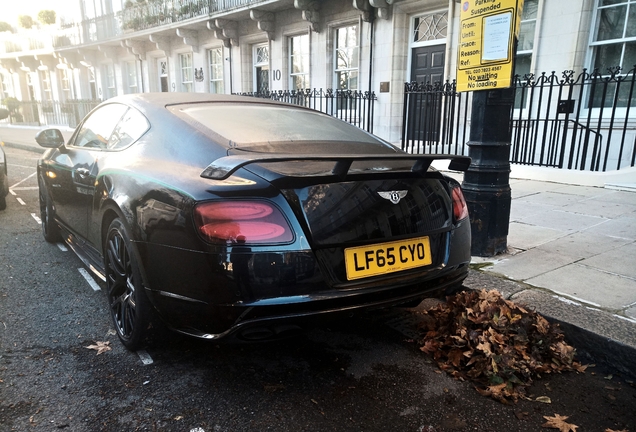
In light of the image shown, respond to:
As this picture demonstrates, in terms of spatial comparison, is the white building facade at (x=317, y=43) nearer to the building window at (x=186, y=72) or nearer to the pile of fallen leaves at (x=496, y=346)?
the building window at (x=186, y=72)

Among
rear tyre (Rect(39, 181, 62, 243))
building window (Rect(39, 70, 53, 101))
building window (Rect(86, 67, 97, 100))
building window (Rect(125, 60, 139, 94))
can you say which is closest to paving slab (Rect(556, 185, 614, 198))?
rear tyre (Rect(39, 181, 62, 243))

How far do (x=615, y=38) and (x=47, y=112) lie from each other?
2836 centimetres

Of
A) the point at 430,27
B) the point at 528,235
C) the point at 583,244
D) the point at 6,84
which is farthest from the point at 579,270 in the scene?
the point at 6,84

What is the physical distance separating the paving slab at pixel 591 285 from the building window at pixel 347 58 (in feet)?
33.3

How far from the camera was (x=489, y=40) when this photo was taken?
3623 millimetres

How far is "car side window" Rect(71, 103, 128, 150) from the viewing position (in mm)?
3238

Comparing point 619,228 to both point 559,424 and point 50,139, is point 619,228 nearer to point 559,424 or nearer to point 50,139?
point 559,424

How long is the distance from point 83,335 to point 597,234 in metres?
4.71

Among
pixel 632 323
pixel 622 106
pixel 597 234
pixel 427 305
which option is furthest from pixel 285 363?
pixel 622 106

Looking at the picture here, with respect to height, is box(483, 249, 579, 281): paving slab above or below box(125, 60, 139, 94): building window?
below

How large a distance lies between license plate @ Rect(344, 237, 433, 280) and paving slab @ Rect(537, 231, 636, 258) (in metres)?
2.40

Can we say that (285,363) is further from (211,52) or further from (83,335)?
(211,52)

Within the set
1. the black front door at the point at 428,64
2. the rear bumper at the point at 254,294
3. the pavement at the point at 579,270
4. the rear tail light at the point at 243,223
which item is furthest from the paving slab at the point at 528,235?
the black front door at the point at 428,64

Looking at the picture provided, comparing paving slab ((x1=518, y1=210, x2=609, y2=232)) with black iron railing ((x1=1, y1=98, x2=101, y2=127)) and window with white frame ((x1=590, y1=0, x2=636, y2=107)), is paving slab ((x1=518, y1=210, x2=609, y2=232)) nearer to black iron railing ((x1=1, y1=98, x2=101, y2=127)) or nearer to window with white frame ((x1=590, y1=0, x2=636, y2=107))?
window with white frame ((x1=590, y1=0, x2=636, y2=107))
